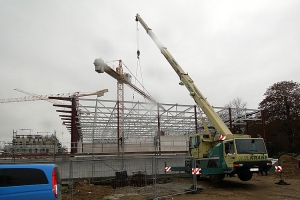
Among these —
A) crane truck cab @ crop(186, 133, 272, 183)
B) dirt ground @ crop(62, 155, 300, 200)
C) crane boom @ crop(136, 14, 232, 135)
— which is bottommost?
dirt ground @ crop(62, 155, 300, 200)

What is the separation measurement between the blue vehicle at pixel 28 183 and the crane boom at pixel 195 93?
9662 millimetres

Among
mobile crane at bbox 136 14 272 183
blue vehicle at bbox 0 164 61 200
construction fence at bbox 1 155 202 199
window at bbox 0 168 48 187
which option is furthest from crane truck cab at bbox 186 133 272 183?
window at bbox 0 168 48 187

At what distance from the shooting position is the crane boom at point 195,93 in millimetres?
14566

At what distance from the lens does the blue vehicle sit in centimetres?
628

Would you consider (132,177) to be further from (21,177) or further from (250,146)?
(21,177)

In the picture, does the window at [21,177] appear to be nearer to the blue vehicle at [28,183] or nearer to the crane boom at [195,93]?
the blue vehicle at [28,183]

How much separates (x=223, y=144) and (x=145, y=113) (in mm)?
14747

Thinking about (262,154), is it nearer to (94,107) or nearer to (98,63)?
(94,107)

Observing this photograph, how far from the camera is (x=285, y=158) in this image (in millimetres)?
20906

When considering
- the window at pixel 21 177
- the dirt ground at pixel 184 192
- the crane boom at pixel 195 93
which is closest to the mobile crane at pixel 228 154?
the crane boom at pixel 195 93

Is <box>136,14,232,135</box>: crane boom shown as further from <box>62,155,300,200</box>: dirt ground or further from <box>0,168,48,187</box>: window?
<box>0,168,48,187</box>: window

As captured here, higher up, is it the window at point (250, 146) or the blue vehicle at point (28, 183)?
the window at point (250, 146)

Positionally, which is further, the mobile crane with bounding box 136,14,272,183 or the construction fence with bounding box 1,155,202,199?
the mobile crane with bounding box 136,14,272,183

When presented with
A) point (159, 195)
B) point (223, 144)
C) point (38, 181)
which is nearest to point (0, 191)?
point (38, 181)
